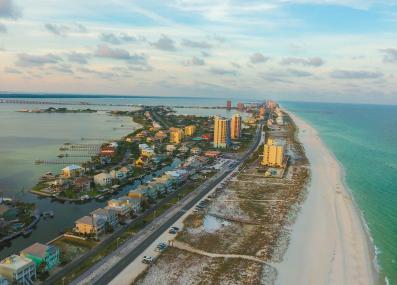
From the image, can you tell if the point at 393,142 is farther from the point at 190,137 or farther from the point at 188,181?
the point at 188,181

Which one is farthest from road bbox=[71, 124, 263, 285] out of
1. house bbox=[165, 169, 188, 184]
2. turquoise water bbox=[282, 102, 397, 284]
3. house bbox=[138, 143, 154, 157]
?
house bbox=[138, 143, 154, 157]

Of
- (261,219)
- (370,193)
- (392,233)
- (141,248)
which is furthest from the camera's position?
(370,193)

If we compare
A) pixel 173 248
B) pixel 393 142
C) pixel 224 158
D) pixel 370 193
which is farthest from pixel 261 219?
pixel 393 142

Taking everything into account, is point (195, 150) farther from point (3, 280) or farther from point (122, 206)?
point (3, 280)

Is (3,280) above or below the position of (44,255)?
below

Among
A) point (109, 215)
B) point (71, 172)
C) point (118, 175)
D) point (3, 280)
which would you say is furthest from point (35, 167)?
point (3, 280)

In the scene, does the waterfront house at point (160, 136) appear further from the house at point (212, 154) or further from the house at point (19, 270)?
the house at point (19, 270)

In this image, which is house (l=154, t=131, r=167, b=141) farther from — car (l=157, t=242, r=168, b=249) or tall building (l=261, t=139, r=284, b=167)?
car (l=157, t=242, r=168, b=249)
